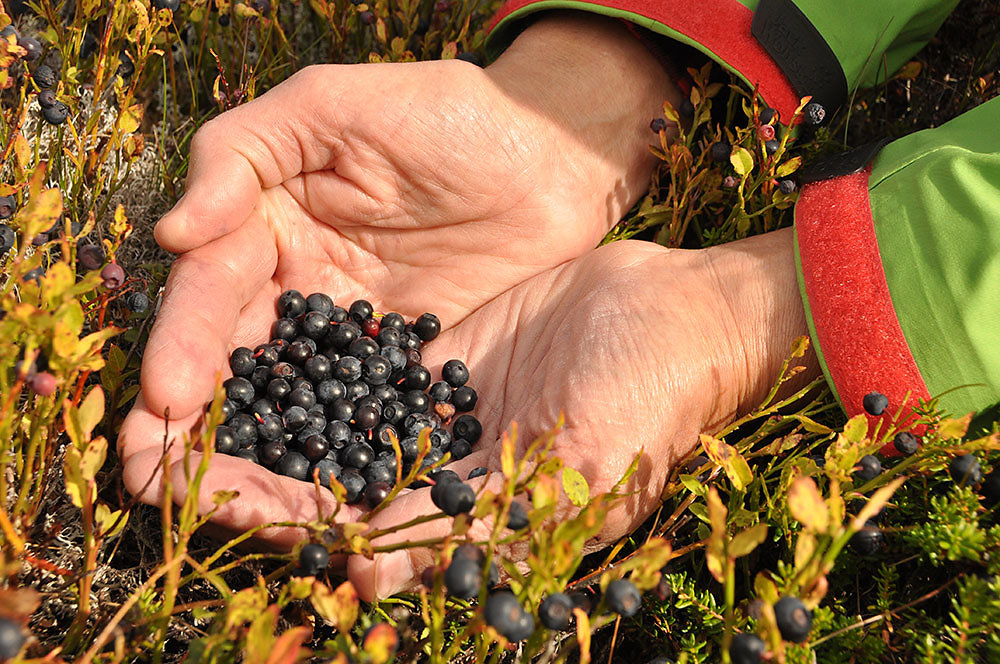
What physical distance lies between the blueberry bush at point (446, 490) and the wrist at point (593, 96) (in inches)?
3.7

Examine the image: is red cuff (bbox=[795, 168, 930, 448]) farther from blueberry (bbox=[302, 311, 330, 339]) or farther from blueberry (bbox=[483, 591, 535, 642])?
blueberry (bbox=[302, 311, 330, 339])

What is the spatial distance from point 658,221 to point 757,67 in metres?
0.40

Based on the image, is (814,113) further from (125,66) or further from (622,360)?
(125,66)

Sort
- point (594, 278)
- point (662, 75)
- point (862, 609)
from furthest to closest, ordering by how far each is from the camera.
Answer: point (662, 75) < point (594, 278) < point (862, 609)

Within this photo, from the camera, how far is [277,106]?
5.37 ft

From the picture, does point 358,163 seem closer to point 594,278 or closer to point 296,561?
point 594,278

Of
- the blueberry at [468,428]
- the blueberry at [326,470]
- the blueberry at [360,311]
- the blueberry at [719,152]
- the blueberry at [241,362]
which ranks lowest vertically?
the blueberry at [326,470]

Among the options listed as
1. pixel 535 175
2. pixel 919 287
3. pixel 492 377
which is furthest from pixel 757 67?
pixel 492 377

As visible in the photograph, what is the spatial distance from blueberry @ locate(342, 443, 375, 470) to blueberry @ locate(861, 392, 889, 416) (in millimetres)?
883

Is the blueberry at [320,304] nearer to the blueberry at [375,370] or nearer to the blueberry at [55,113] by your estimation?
the blueberry at [375,370]

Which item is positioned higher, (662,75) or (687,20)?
(687,20)

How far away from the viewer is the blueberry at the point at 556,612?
2.65 ft

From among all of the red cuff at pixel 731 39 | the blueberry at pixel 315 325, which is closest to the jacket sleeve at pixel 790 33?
the red cuff at pixel 731 39

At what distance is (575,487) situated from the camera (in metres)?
0.99
